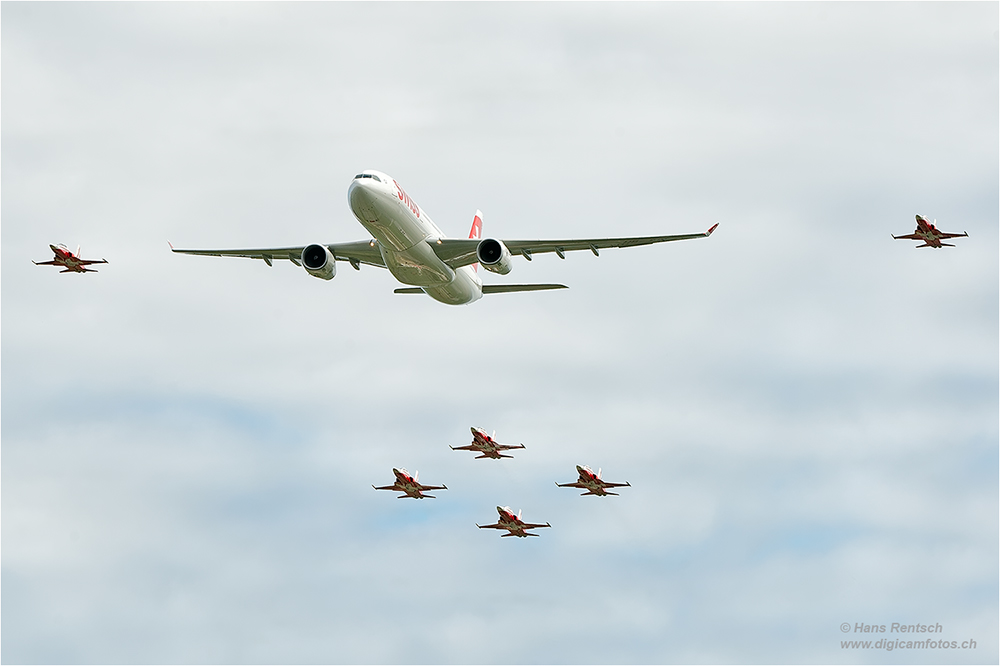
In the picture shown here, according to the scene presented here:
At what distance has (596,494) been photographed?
77.2m

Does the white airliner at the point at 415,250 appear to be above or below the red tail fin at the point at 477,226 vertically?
below

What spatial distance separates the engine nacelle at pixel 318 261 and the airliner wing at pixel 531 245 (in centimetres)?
591

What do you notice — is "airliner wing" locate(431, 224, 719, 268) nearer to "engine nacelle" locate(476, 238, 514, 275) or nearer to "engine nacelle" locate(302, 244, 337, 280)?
"engine nacelle" locate(476, 238, 514, 275)

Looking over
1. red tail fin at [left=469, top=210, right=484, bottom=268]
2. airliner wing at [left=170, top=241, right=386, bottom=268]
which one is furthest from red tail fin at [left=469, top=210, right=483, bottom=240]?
airliner wing at [left=170, top=241, right=386, bottom=268]

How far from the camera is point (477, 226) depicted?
92.1 meters

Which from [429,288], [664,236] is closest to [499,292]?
[429,288]

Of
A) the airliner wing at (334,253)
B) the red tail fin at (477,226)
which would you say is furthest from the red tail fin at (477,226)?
the airliner wing at (334,253)

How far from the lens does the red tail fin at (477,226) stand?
91.1 m

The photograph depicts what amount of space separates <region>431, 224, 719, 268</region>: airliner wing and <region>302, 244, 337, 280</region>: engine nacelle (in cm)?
591

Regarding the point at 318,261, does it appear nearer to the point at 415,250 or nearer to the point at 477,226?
the point at 415,250

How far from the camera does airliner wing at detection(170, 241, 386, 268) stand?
245 ft

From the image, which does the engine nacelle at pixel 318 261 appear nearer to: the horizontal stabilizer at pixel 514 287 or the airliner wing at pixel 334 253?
the airliner wing at pixel 334 253

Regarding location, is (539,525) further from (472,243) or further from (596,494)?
(472,243)

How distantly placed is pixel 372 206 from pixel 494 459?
18629mm
